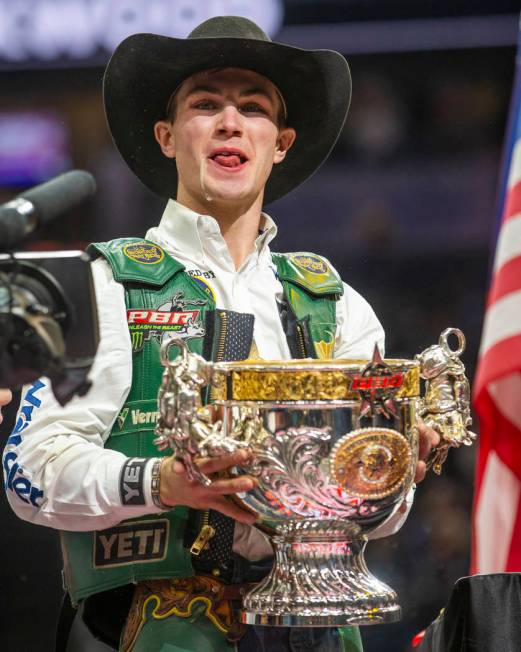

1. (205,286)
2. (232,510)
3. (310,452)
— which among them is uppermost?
(205,286)

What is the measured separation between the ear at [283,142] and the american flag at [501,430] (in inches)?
28.4

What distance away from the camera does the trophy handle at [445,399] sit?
1903 millimetres

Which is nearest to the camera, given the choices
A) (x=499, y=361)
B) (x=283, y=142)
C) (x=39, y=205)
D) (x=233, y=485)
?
(x=39, y=205)

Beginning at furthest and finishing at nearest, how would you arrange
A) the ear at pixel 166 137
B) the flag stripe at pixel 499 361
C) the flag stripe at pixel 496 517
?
the flag stripe at pixel 496 517 < the flag stripe at pixel 499 361 < the ear at pixel 166 137

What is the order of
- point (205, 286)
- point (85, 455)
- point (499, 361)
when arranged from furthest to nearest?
point (499, 361) < point (205, 286) < point (85, 455)

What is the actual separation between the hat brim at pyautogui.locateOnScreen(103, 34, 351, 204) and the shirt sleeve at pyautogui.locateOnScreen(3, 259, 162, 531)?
40 cm

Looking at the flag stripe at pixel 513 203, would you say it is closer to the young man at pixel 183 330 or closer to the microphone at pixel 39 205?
the young man at pixel 183 330

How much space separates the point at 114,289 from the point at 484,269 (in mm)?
1417

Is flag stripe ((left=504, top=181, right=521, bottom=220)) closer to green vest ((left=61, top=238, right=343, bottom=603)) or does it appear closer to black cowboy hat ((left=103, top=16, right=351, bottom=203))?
black cowboy hat ((left=103, top=16, right=351, bottom=203))

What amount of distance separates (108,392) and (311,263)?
529 millimetres

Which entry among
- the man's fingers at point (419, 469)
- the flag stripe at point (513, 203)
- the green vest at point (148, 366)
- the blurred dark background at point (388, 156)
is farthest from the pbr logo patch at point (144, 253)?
the flag stripe at point (513, 203)

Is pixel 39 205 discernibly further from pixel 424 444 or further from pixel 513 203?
pixel 513 203

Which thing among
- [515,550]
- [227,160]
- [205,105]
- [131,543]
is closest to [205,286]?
[227,160]

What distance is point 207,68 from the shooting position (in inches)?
84.8
